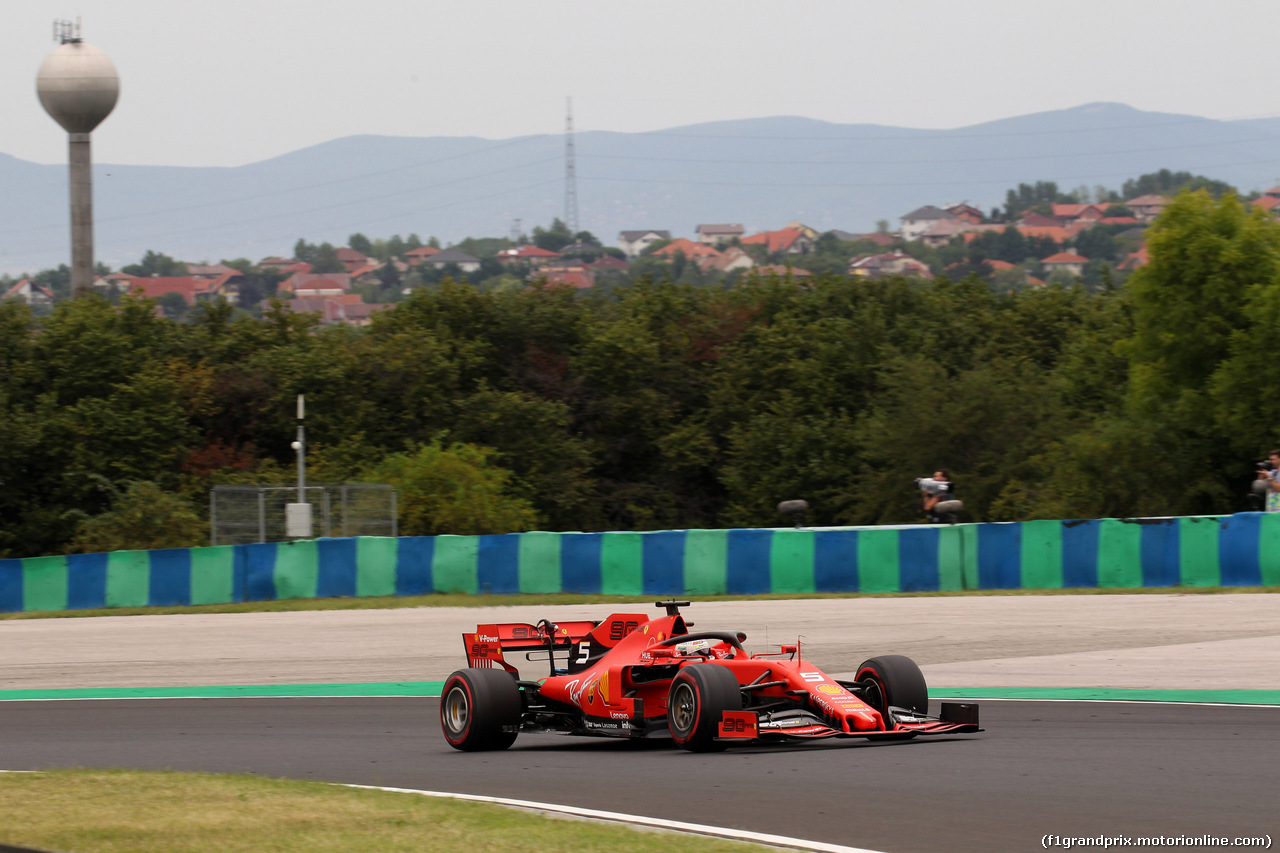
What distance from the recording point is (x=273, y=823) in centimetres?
760

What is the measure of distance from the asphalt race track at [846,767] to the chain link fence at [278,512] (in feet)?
46.8

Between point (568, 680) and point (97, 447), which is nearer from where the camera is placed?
point (568, 680)

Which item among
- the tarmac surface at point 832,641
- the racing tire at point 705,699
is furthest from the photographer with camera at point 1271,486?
the racing tire at point 705,699

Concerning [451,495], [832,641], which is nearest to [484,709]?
[832,641]

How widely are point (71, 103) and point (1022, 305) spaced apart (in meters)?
38.6

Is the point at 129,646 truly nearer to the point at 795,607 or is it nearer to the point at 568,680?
the point at 795,607

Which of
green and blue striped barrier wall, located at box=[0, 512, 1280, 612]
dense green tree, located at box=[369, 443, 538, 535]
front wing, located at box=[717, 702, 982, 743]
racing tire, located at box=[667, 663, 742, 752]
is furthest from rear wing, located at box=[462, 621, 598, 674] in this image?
dense green tree, located at box=[369, 443, 538, 535]

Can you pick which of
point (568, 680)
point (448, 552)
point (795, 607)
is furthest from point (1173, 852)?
point (448, 552)

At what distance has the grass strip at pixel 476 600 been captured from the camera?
877 inches

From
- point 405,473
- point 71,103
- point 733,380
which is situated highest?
point 71,103

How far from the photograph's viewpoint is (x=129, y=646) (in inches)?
822

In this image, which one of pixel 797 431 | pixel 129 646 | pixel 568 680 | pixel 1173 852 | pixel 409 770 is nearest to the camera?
pixel 1173 852

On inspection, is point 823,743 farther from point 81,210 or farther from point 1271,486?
point 81,210

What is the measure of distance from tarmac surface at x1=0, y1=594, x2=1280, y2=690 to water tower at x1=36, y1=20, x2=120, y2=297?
124ft
